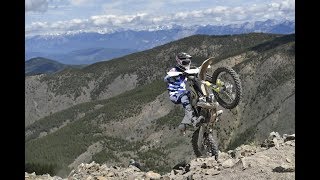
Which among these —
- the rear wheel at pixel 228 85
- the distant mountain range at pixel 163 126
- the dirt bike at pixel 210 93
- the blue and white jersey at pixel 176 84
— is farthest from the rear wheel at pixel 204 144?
the distant mountain range at pixel 163 126

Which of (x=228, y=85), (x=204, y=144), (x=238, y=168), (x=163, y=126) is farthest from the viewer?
(x=163, y=126)

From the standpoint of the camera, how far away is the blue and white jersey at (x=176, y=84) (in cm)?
1251

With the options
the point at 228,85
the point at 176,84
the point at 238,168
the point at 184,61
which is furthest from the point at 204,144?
the point at 184,61

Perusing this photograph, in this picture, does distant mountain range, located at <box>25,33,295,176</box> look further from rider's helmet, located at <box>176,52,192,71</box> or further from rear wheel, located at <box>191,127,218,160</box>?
rider's helmet, located at <box>176,52,192,71</box>

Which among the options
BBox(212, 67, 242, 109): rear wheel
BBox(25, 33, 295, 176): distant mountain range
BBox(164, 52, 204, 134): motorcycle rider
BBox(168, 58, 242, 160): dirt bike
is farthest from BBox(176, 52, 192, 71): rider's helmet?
BBox(25, 33, 295, 176): distant mountain range

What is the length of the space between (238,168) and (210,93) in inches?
87.7

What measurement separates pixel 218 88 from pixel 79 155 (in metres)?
Result: 144

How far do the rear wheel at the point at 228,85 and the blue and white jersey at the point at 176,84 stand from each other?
0.90 m

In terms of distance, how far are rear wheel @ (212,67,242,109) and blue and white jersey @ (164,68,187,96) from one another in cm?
90

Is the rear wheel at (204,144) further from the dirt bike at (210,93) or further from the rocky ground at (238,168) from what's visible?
the rocky ground at (238,168)

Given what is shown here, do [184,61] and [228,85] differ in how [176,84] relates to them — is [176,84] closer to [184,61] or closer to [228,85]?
[184,61]

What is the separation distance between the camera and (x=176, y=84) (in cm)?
1262
